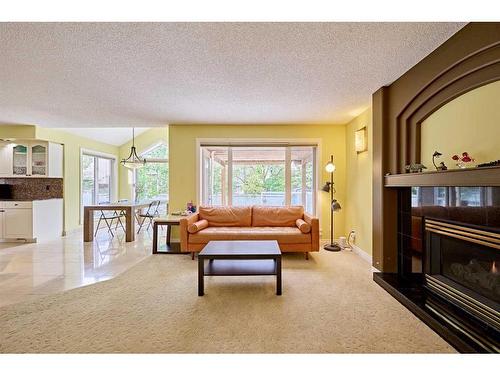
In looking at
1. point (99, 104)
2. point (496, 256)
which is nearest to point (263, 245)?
point (496, 256)

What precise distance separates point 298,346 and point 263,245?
1.47m

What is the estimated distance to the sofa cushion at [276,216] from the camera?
4.67 meters

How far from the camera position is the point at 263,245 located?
3277 millimetres

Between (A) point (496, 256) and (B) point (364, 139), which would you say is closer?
(A) point (496, 256)

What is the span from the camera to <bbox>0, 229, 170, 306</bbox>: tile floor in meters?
2.97

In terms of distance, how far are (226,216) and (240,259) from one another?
1855mm

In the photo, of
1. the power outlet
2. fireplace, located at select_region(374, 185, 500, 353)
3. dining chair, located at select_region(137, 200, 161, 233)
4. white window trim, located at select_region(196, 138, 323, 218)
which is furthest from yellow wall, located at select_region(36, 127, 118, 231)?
fireplace, located at select_region(374, 185, 500, 353)

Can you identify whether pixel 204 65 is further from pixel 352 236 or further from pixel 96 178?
pixel 96 178

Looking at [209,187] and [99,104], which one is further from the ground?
[99,104]

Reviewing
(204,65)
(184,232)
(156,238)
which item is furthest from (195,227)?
(204,65)

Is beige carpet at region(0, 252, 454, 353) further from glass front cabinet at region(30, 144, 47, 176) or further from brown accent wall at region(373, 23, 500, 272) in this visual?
glass front cabinet at region(30, 144, 47, 176)

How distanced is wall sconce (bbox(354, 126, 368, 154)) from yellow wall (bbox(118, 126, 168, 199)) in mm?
5791
